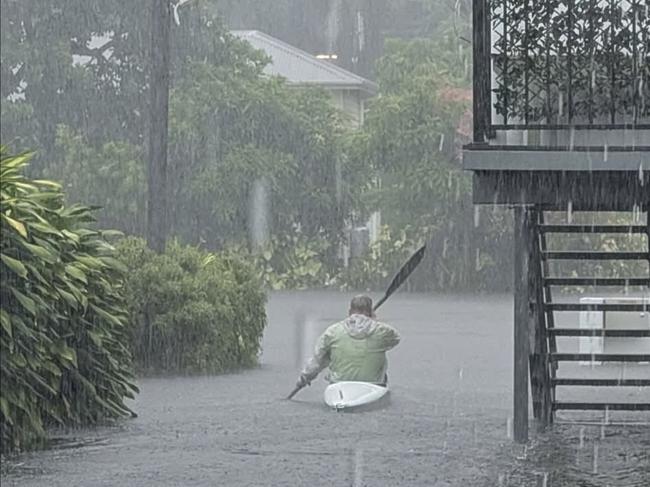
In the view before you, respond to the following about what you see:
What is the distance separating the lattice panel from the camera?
11.2 metres

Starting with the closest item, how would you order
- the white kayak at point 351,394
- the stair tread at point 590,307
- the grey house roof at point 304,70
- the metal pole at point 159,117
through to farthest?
the stair tread at point 590,307 < the white kayak at point 351,394 < the metal pole at point 159,117 < the grey house roof at point 304,70

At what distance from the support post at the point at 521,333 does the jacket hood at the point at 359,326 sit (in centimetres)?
258

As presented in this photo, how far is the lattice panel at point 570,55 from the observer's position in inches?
440

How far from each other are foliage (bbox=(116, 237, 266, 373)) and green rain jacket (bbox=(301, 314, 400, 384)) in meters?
3.01

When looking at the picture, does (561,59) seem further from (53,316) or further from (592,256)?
(53,316)

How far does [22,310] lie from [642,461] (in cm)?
432

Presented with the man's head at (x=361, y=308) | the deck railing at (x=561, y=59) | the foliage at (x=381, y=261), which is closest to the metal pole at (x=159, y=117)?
the man's head at (x=361, y=308)

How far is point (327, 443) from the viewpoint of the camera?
11.7m

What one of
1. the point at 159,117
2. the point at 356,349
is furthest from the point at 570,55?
the point at 159,117

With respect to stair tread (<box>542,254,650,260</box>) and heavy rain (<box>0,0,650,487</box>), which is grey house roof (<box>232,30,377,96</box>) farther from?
stair tread (<box>542,254,650,260</box>)

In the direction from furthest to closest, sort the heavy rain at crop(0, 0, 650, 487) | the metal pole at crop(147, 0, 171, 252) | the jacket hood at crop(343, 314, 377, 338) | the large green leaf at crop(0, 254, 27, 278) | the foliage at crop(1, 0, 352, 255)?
the foliage at crop(1, 0, 352, 255) → the metal pole at crop(147, 0, 171, 252) → the jacket hood at crop(343, 314, 377, 338) → the heavy rain at crop(0, 0, 650, 487) → the large green leaf at crop(0, 254, 27, 278)

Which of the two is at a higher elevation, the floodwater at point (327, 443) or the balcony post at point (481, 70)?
the balcony post at point (481, 70)

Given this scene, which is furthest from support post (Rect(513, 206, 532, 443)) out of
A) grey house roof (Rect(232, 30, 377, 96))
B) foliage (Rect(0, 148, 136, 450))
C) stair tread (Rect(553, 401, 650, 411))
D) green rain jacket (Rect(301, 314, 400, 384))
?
grey house roof (Rect(232, 30, 377, 96))

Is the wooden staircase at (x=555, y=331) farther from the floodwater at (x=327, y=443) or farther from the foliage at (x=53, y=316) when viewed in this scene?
the foliage at (x=53, y=316)
